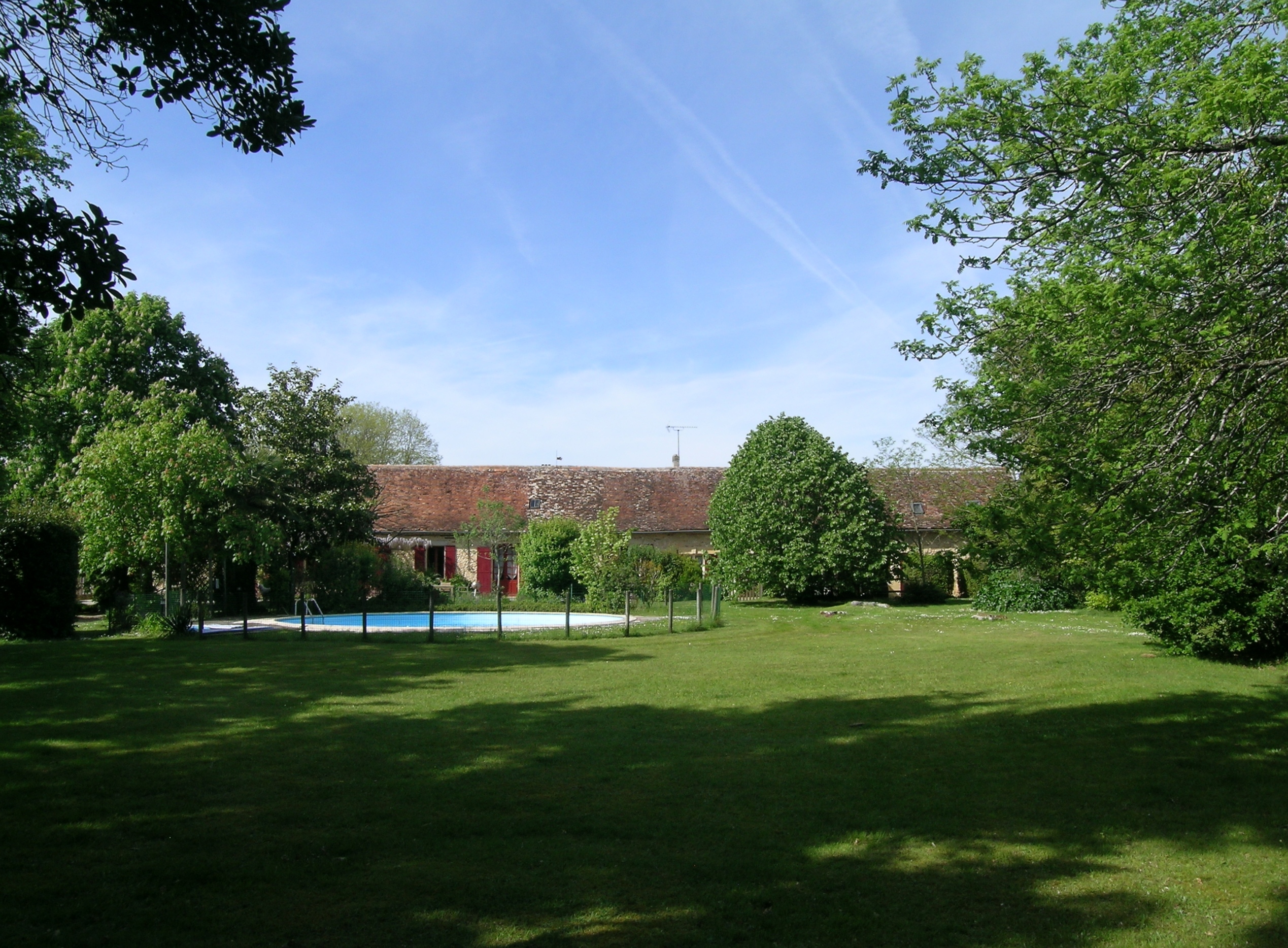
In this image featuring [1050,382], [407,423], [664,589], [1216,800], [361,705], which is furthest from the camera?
[407,423]

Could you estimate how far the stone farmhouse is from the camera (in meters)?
34.4

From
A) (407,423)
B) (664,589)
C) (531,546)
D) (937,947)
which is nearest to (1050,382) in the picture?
(937,947)

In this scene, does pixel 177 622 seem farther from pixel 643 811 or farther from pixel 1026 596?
pixel 1026 596

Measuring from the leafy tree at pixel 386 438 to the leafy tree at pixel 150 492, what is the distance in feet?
120

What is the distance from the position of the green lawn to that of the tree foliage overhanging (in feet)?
6.84

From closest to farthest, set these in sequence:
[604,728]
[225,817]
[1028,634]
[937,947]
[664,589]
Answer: [937,947], [225,817], [604,728], [1028,634], [664,589]

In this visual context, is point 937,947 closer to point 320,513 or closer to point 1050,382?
point 1050,382

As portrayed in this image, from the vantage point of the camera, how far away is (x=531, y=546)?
2978cm

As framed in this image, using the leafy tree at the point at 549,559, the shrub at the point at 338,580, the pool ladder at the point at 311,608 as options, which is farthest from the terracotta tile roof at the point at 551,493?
the pool ladder at the point at 311,608

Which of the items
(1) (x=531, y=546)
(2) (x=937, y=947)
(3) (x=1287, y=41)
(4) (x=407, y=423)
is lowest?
(2) (x=937, y=947)

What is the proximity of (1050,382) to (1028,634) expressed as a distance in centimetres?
1321

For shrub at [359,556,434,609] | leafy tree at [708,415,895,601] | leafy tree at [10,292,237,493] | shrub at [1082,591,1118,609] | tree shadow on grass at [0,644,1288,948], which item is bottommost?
tree shadow on grass at [0,644,1288,948]

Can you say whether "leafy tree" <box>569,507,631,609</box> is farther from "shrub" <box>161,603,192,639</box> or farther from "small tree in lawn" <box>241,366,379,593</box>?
"shrub" <box>161,603,192,639</box>

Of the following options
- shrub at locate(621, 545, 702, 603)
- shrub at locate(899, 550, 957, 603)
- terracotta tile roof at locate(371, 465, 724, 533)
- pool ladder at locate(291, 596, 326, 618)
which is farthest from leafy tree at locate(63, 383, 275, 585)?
shrub at locate(899, 550, 957, 603)
